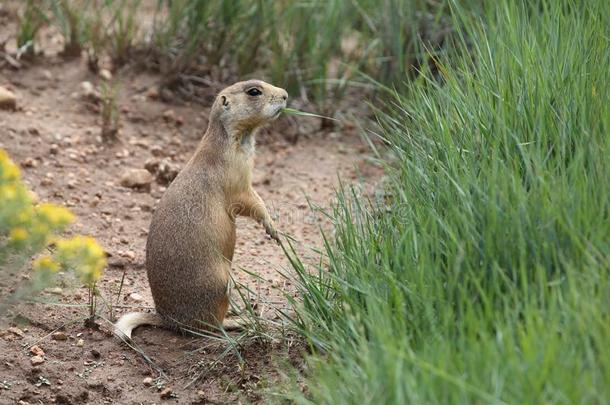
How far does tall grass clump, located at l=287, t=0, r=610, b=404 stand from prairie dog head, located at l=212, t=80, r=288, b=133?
0.66 metres

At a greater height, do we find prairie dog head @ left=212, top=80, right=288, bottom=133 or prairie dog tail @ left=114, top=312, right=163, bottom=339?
prairie dog head @ left=212, top=80, right=288, bottom=133

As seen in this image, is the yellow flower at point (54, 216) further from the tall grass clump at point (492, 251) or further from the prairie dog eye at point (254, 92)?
the prairie dog eye at point (254, 92)

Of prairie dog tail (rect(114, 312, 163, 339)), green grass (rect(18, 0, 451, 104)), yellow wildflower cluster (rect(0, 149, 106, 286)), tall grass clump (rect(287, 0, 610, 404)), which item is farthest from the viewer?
green grass (rect(18, 0, 451, 104))

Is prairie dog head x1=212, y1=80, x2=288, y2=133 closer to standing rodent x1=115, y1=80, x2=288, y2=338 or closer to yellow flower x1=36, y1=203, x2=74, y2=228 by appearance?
standing rodent x1=115, y1=80, x2=288, y2=338

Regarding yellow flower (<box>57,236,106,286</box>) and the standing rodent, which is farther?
the standing rodent

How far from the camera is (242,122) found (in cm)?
471

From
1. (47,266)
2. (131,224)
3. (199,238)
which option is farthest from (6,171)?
(131,224)

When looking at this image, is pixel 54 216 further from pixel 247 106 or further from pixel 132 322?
pixel 247 106

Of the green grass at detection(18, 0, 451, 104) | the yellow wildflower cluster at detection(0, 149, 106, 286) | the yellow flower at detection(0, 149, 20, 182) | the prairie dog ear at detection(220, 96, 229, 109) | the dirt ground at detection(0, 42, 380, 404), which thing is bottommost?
the dirt ground at detection(0, 42, 380, 404)

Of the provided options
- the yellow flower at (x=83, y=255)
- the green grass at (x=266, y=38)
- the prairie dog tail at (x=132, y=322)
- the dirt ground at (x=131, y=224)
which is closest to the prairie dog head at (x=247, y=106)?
the dirt ground at (x=131, y=224)

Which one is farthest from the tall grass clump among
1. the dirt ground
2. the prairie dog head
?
the prairie dog head

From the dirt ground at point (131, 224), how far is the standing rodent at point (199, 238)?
4.4 inches

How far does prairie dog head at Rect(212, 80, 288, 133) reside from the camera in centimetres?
469

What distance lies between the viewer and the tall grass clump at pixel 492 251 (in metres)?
2.68
